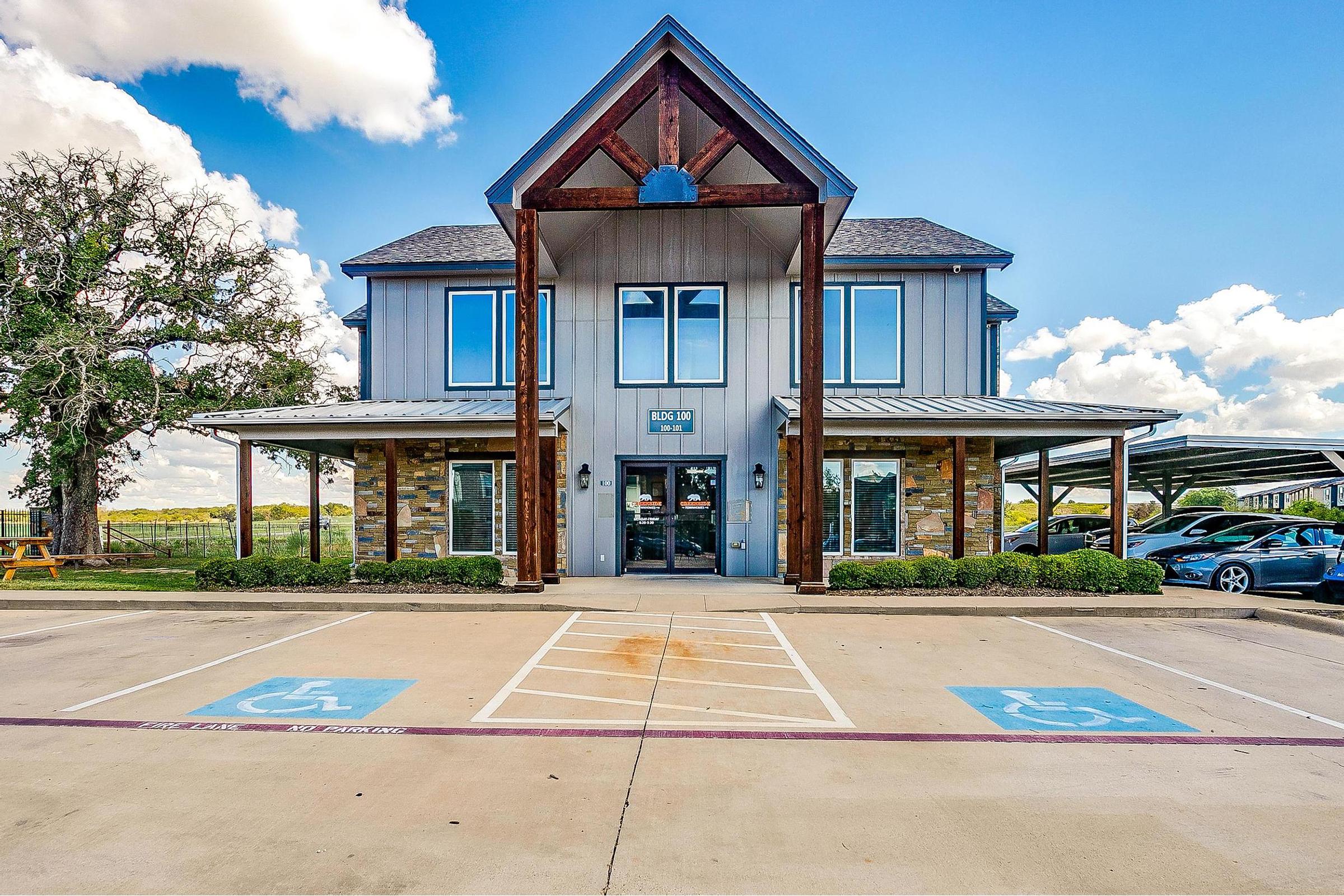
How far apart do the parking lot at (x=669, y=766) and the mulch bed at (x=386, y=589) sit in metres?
3.03

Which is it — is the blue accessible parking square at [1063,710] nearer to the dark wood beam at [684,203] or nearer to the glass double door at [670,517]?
the glass double door at [670,517]

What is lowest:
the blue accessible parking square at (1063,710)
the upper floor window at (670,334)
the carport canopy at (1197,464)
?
the blue accessible parking square at (1063,710)

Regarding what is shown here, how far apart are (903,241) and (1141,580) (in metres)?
7.99

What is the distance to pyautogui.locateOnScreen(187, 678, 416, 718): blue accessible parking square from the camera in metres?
5.46

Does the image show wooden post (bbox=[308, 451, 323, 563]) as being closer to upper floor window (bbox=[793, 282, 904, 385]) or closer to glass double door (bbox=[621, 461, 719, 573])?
glass double door (bbox=[621, 461, 719, 573])

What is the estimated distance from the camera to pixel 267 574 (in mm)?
11789

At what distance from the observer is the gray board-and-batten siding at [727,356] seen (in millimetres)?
13539

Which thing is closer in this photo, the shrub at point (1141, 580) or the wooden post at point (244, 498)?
the shrub at point (1141, 580)

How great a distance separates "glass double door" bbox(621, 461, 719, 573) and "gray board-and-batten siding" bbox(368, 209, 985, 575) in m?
0.26

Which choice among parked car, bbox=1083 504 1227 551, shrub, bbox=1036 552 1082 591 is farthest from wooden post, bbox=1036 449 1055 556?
shrub, bbox=1036 552 1082 591

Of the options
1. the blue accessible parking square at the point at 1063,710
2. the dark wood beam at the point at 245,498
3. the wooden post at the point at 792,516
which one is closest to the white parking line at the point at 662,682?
the blue accessible parking square at the point at 1063,710

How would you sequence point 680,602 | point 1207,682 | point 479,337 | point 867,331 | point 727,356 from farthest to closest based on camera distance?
1. point 479,337
2. point 867,331
3. point 727,356
4. point 680,602
5. point 1207,682

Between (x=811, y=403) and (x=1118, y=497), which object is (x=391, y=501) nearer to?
(x=811, y=403)

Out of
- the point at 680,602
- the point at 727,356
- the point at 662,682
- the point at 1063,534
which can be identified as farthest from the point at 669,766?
the point at 1063,534
